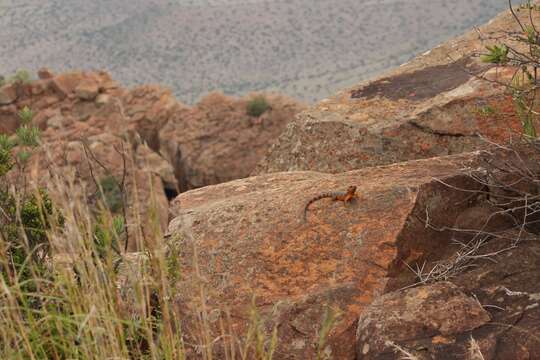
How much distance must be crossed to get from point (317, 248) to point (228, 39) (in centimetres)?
4740

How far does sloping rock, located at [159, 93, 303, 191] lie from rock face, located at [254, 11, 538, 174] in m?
11.9

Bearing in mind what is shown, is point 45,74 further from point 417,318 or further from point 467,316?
point 467,316

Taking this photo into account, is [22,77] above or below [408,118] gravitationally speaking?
below

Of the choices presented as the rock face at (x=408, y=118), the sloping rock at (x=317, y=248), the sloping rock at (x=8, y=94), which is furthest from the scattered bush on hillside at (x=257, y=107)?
the sloping rock at (x=317, y=248)

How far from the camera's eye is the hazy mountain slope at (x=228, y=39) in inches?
1790

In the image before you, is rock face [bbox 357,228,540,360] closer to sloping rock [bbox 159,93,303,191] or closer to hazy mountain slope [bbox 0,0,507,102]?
sloping rock [bbox 159,93,303,191]

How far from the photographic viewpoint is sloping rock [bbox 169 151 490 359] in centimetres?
350

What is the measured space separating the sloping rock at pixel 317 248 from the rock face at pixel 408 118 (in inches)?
47.9

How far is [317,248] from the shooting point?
3.82 m

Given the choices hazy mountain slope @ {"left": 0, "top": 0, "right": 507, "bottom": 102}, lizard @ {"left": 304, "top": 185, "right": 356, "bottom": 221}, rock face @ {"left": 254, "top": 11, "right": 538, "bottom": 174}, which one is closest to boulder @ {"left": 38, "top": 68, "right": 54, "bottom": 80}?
rock face @ {"left": 254, "top": 11, "right": 538, "bottom": 174}

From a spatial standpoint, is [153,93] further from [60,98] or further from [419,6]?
[419,6]

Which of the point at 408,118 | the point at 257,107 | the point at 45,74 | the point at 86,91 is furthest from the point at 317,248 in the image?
the point at 45,74

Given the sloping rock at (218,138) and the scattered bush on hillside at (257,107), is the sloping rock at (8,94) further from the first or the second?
the scattered bush on hillside at (257,107)

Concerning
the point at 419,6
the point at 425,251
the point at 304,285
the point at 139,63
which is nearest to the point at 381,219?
the point at 425,251
